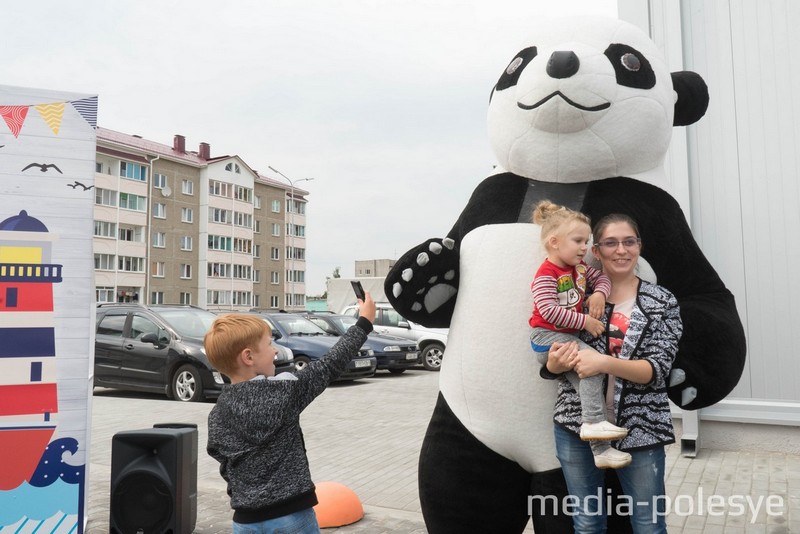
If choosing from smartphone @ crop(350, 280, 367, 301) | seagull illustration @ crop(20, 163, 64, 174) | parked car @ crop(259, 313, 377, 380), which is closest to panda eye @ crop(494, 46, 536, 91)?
smartphone @ crop(350, 280, 367, 301)

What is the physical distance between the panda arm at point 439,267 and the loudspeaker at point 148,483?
1.97m

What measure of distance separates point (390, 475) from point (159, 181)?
1715 inches

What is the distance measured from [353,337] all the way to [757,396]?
5.05 metres

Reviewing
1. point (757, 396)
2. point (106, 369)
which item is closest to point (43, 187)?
point (757, 396)

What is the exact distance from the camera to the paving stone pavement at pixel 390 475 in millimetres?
4441

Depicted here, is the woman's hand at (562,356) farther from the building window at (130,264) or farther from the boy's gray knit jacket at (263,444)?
the building window at (130,264)

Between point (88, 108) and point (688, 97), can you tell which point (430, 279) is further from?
point (88, 108)

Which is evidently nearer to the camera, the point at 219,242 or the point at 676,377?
the point at 676,377

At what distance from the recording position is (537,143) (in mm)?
2605

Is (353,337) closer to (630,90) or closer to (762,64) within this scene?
(630,90)

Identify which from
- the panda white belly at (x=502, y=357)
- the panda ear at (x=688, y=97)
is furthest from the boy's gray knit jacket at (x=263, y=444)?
the panda ear at (x=688, y=97)

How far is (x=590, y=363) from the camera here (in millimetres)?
2102

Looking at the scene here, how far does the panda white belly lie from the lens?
2395 mm

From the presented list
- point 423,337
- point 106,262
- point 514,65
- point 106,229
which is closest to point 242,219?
point 106,229
